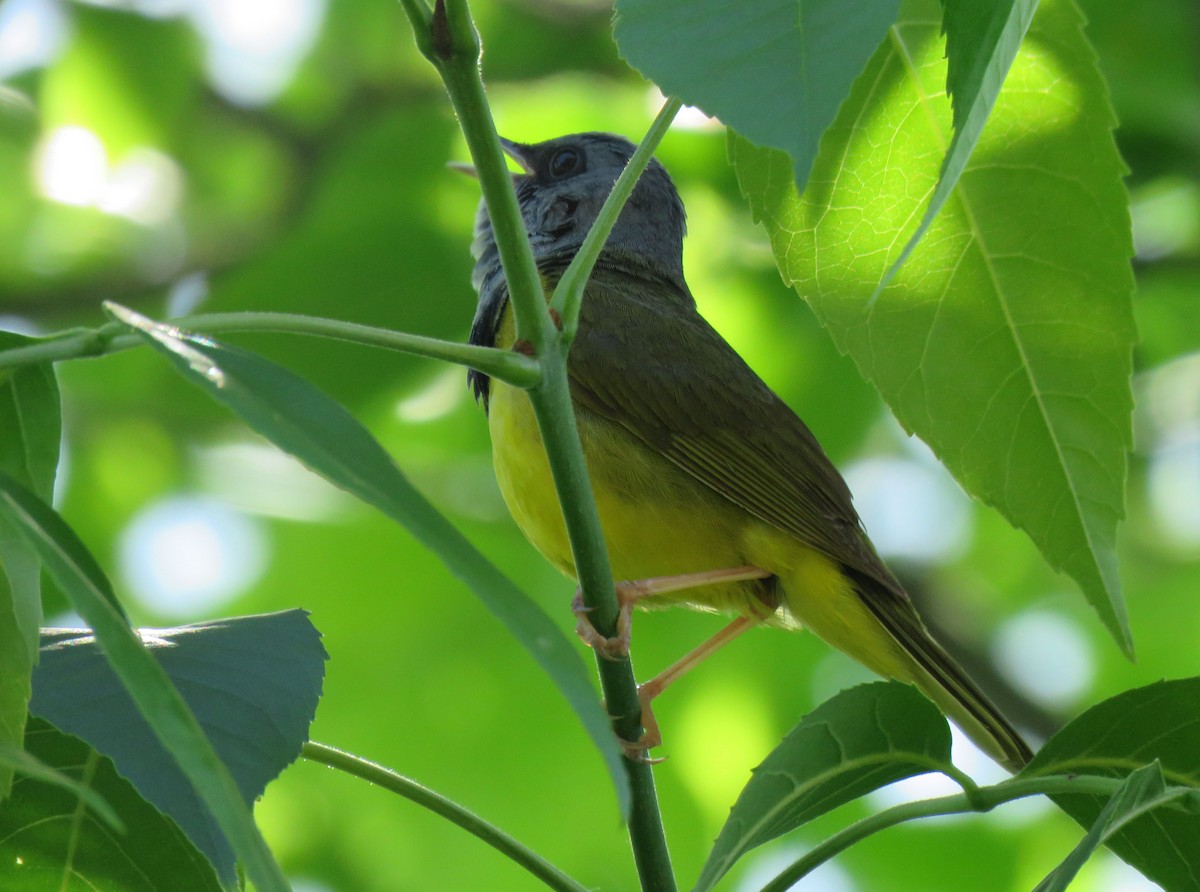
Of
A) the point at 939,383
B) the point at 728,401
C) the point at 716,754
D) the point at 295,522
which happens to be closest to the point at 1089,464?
the point at 939,383

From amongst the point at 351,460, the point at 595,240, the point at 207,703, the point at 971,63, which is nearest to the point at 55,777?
the point at 351,460

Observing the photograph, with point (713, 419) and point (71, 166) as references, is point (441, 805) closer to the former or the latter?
point (713, 419)

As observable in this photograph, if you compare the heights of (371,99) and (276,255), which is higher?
(371,99)

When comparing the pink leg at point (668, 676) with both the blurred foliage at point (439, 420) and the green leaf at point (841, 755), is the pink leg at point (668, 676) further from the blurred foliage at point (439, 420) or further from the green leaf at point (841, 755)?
the blurred foliage at point (439, 420)

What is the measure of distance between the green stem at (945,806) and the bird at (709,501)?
125 centimetres

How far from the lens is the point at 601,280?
410 centimetres

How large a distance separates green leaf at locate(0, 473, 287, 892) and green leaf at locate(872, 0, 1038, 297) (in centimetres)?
76

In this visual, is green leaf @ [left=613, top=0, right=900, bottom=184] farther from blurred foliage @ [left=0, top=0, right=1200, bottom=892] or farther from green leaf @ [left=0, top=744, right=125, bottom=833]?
blurred foliage @ [left=0, top=0, right=1200, bottom=892]

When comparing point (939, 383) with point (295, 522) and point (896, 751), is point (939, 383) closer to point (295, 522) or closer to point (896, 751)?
point (896, 751)

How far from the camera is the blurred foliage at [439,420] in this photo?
556 cm

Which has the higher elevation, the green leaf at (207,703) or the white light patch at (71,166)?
the white light patch at (71,166)

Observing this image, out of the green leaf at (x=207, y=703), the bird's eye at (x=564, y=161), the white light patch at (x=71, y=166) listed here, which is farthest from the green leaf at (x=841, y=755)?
Result: the white light patch at (x=71, y=166)

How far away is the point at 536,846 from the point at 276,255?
245 centimetres

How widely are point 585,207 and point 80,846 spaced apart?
3.07 m
